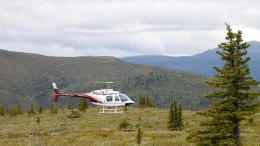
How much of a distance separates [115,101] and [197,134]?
35.8 meters

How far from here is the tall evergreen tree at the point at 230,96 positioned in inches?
722

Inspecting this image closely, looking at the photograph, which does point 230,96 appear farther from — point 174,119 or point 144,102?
point 144,102

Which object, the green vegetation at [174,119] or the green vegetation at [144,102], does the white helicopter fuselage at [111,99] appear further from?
the green vegetation at [144,102]

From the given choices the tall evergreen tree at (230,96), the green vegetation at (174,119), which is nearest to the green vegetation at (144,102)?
the green vegetation at (174,119)

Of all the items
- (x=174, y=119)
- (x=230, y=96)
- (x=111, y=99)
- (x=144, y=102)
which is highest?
(x=230, y=96)

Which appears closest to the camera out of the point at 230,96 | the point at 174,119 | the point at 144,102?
the point at 230,96

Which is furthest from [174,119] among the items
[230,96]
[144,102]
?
[144,102]

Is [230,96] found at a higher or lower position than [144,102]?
higher

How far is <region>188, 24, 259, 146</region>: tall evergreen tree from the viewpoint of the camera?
1834 cm

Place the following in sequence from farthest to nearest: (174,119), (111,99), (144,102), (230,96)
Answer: (144,102)
(111,99)
(174,119)
(230,96)

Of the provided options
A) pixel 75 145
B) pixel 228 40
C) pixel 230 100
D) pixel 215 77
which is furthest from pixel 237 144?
pixel 75 145

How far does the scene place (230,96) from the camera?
1828 centimetres

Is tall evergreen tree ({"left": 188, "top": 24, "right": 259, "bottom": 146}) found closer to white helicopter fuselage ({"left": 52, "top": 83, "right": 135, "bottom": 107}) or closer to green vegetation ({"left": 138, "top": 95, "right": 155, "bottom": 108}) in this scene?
white helicopter fuselage ({"left": 52, "top": 83, "right": 135, "bottom": 107})

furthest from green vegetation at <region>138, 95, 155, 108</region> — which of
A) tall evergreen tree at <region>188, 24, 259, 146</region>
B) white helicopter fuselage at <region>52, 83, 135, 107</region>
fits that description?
tall evergreen tree at <region>188, 24, 259, 146</region>
